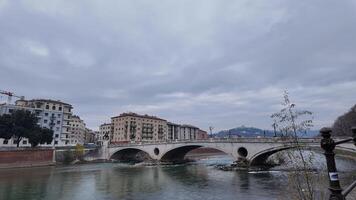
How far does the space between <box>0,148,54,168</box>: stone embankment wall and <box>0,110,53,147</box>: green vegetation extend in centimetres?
371

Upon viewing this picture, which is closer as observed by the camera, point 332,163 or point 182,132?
point 332,163

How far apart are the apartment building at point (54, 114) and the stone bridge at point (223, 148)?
1657 centimetres

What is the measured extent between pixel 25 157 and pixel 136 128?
6808cm

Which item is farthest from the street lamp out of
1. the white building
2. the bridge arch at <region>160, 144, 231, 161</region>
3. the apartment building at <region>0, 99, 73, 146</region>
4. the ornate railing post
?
the white building

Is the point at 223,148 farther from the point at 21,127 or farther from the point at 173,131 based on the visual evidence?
the point at 173,131

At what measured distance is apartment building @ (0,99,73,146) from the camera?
293 ft

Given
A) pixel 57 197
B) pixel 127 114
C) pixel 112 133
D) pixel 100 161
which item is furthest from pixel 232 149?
pixel 112 133

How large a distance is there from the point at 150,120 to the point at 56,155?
222ft

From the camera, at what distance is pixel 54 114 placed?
92.2 metres

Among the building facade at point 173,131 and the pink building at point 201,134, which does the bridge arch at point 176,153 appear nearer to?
the building facade at point 173,131

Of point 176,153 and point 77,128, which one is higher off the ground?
point 77,128

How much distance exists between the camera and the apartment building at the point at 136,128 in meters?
125

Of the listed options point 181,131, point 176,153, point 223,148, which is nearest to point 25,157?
point 176,153

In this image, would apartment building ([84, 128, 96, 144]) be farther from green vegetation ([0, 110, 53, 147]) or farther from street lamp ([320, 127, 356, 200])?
street lamp ([320, 127, 356, 200])
